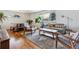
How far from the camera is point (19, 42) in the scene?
2.11m

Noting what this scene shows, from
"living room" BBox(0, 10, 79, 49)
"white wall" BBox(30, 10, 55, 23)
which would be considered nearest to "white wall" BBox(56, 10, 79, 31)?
"living room" BBox(0, 10, 79, 49)

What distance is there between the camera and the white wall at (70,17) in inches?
81.0

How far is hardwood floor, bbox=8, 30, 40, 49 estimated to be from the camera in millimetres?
2094

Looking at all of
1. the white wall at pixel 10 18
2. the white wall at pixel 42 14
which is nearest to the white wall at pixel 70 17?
the white wall at pixel 42 14

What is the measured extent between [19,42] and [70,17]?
93 cm

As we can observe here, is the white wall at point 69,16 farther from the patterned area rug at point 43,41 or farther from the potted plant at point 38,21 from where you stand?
the patterned area rug at point 43,41

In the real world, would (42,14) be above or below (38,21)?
above

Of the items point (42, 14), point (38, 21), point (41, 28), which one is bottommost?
point (41, 28)

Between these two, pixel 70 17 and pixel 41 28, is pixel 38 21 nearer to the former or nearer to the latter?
pixel 41 28

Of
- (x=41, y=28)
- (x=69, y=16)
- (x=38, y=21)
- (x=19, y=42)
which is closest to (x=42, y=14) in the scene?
(x=38, y=21)

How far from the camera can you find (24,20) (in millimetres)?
2121
